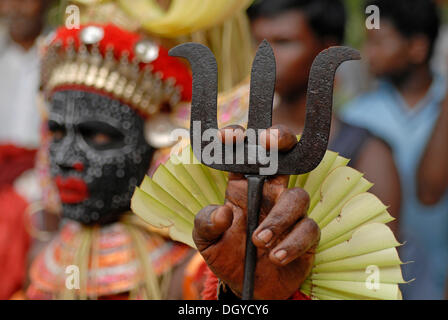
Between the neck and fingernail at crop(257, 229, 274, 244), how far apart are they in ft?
6.50

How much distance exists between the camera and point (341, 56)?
91cm

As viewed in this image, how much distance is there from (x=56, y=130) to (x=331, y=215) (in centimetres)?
88

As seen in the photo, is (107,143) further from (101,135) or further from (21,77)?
(21,77)

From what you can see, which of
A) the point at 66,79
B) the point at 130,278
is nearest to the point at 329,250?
the point at 130,278

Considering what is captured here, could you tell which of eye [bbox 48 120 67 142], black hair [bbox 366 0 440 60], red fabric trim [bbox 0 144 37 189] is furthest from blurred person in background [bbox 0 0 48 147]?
black hair [bbox 366 0 440 60]

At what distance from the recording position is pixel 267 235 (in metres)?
0.88

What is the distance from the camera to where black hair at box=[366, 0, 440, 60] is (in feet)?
8.46

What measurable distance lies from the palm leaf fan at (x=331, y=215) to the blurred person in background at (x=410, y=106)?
4.23 feet

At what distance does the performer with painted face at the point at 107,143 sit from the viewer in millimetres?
1540

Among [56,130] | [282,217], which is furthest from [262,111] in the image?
[56,130]

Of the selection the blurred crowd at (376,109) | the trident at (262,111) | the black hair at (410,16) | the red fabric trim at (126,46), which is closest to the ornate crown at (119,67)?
the red fabric trim at (126,46)

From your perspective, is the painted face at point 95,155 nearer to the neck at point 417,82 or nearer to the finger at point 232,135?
the finger at point 232,135
